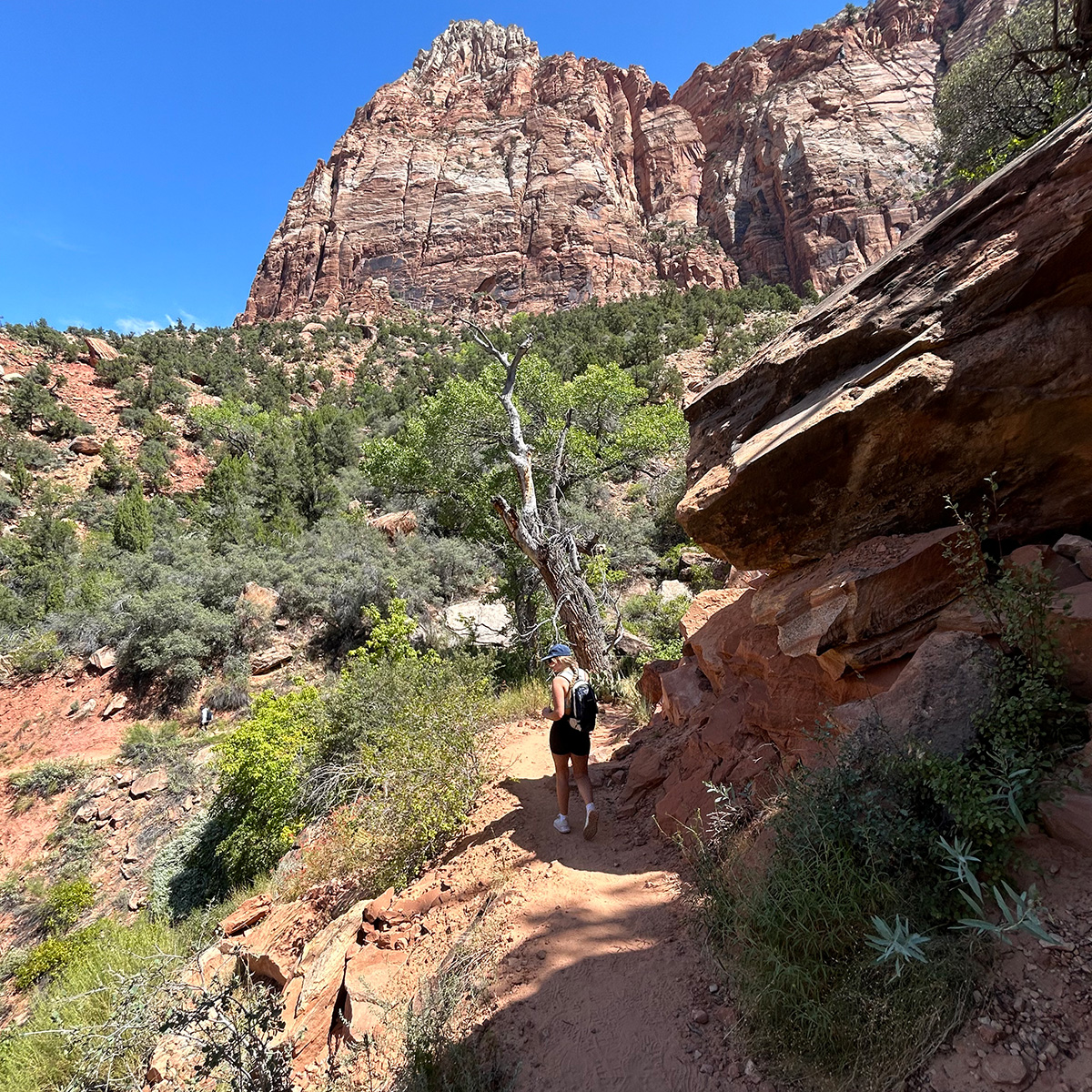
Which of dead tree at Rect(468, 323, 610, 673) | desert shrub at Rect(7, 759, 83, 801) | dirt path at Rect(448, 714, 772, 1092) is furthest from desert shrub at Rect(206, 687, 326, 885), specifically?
desert shrub at Rect(7, 759, 83, 801)

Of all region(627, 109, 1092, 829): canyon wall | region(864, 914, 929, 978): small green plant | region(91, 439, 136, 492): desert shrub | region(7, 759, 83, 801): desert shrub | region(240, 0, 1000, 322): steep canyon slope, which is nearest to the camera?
region(864, 914, 929, 978): small green plant

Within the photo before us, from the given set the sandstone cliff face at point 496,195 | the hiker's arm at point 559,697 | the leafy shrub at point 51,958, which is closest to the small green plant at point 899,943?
the hiker's arm at point 559,697

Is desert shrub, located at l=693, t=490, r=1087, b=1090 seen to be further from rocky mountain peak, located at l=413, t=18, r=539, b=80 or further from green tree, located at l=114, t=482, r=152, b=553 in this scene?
rocky mountain peak, located at l=413, t=18, r=539, b=80

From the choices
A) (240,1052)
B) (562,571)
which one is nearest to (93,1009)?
(240,1052)

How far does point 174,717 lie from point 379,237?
61704mm

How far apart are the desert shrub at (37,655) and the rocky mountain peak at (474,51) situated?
280 feet

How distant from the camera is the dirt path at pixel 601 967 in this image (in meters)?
2.31

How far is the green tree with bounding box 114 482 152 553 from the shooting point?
1678 centimetres

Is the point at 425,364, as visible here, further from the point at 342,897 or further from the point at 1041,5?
the point at 342,897

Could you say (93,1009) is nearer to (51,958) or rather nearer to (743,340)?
(51,958)

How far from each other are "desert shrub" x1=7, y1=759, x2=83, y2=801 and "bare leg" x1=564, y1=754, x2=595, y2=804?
10.2 metres

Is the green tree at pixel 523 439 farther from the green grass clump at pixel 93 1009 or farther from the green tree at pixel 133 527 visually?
the green tree at pixel 133 527

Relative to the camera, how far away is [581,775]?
4.24m

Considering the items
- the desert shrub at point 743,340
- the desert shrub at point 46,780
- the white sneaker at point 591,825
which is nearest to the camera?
the white sneaker at point 591,825
